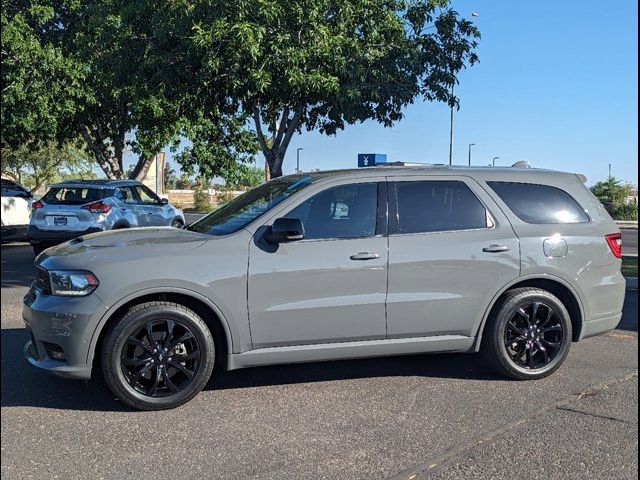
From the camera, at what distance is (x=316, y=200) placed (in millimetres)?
4828

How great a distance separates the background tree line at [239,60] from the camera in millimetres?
11414

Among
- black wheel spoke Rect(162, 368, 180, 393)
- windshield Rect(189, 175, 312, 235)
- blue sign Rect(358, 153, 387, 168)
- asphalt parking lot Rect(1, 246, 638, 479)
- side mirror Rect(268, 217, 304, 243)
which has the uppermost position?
blue sign Rect(358, 153, 387, 168)

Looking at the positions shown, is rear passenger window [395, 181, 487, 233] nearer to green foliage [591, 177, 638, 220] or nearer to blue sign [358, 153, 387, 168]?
blue sign [358, 153, 387, 168]

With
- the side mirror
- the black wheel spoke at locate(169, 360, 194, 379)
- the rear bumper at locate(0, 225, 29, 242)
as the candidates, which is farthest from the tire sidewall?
the rear bumper at locate(0, 225, 29, 242)

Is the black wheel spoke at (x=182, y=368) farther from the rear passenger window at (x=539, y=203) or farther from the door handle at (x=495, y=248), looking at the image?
the rear passenger window at (x=539, y=203)

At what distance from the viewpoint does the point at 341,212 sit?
4859 mm

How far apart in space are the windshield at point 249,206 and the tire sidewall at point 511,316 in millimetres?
1832

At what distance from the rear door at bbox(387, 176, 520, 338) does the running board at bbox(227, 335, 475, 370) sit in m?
0.06

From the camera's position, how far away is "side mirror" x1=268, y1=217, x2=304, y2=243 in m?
4.45

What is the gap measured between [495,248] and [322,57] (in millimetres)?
7622

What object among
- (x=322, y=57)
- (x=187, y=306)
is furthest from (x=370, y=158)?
(x=187, y=306)

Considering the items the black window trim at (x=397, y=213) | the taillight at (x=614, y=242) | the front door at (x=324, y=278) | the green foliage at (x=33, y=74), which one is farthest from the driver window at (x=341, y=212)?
the green foliage at (x=33, y=74)

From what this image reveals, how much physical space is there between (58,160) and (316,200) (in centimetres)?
4361

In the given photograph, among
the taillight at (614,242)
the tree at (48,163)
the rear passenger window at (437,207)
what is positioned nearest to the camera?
the rear passenger window at (437,207)
